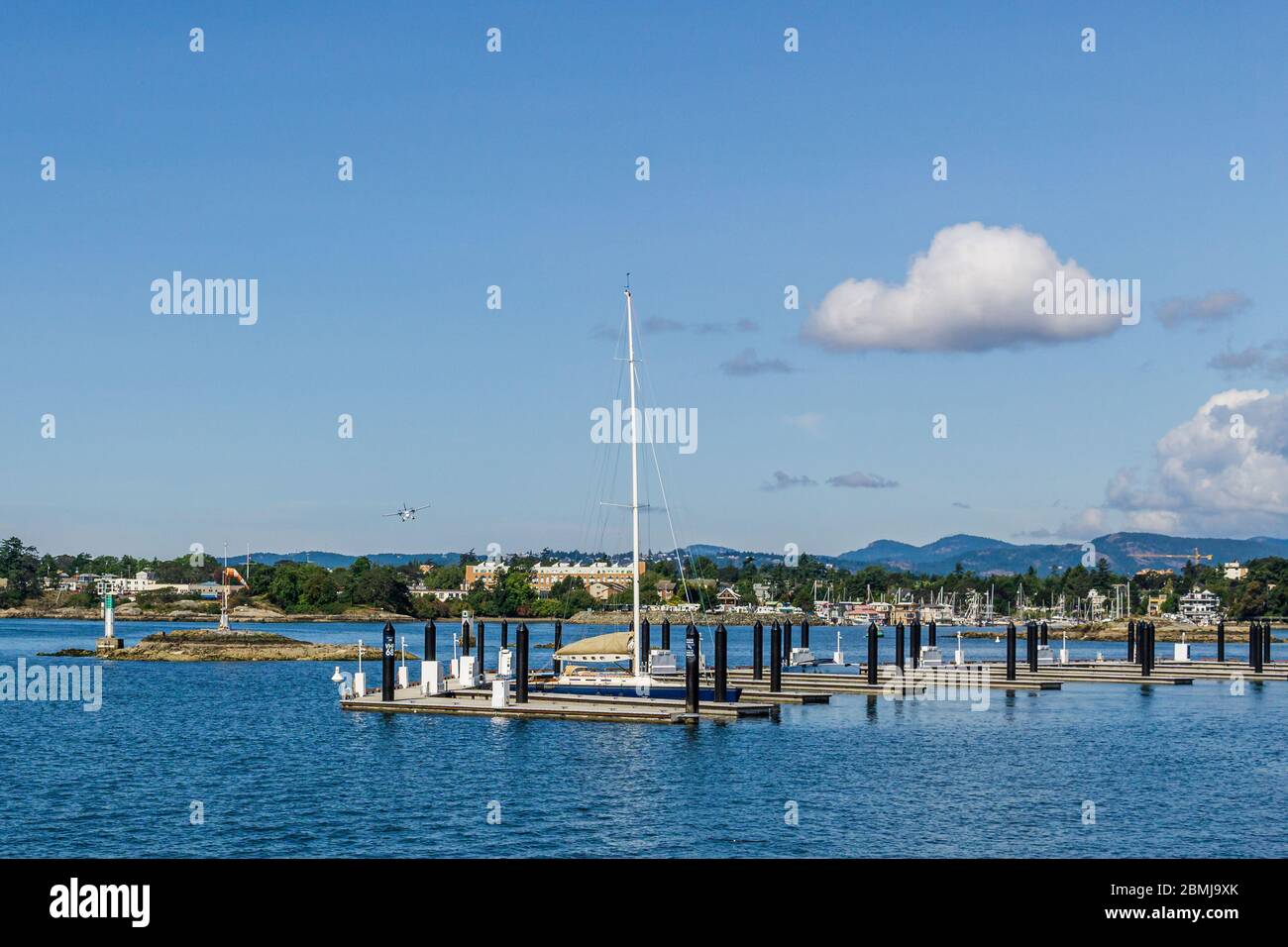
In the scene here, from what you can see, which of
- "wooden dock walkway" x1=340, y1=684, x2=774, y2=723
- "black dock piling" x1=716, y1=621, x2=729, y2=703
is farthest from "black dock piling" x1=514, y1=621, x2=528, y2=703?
"black dock piling" x1=716, y1=621, x2=729, y2=703

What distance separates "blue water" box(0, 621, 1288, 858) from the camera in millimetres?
38094

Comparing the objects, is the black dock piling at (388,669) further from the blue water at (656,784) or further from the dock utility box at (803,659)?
the dock utility box at (803,659)

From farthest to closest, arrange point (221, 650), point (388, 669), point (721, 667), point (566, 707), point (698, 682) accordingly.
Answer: point (221, 650) < point (388, 669) < point (721, 667) < point (566, 707) < point (698, 682)

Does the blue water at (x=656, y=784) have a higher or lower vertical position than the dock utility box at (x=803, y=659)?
higher

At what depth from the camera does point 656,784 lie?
46.7m

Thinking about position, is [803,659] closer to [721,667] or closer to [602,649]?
[602,649]

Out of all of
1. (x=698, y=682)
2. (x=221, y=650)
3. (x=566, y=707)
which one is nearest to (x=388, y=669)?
(x=566, y=707)

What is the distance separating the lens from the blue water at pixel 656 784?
125 ft

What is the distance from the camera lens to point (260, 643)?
5472 inches

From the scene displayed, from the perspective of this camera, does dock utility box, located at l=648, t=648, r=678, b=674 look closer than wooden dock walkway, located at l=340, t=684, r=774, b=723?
No

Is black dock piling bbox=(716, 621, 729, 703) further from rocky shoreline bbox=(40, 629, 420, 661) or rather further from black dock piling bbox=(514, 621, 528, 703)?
rocky shoreline bbox=(40, 629, 420, 661)

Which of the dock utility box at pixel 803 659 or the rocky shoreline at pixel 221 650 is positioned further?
the rocky shoreline at pixel 221 650

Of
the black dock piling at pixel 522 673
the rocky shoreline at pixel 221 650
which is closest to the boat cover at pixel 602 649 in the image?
the black dock piling at pixel 522 673
